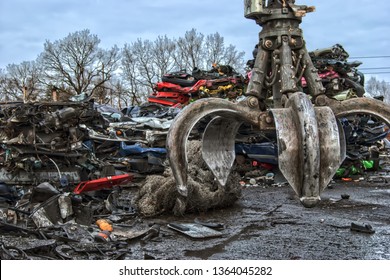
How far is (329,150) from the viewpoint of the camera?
279 cm

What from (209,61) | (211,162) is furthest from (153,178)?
(209,61)

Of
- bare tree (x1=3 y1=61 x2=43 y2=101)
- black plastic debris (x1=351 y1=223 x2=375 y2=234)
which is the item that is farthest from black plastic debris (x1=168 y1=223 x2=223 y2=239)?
bare tree (x1=3 y1=61 x2=43 y2=101)

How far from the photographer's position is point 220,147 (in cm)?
357

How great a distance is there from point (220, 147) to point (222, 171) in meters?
0.19

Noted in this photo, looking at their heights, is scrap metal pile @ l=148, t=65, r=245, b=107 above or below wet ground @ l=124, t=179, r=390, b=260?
above

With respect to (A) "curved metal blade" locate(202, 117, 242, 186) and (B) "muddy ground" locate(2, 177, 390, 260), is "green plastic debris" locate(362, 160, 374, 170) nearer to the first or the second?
(B) "muddy ground" locate(2, 177, 390, 260)

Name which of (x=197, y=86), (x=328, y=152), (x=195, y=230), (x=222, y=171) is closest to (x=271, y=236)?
(x=195, y=230)

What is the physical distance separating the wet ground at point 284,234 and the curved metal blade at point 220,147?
197 cm

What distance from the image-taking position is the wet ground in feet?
17.7

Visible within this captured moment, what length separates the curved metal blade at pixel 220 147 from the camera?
3494mm

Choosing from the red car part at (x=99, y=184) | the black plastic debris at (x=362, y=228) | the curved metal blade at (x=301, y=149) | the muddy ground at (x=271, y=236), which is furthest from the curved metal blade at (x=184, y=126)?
the red car part at (x=99, y=184)

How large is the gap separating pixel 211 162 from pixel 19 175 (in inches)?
303

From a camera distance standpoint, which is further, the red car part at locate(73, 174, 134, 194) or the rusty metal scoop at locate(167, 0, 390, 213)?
the red car part at locate(73, 174, 134, 194)

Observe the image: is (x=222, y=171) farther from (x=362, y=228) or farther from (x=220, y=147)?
(x=362, y=228)
